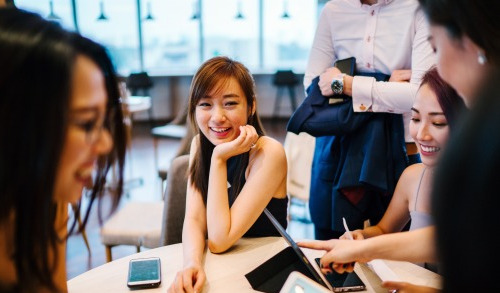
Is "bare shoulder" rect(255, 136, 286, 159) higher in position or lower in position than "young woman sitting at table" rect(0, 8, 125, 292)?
lower

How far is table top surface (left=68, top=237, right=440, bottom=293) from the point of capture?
148 cm

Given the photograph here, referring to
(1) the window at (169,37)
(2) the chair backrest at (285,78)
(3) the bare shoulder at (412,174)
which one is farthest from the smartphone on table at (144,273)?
(1) the window at (169,37)

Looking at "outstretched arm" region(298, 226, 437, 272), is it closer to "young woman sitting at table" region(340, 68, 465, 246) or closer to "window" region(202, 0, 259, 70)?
"young woman sitting at table" region(340, 68, 465, 246)

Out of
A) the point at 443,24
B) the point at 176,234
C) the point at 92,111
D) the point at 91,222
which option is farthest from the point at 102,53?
the point at 91,222

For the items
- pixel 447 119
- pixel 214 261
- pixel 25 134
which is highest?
pixel 25 134

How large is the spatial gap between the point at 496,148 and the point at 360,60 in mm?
1657

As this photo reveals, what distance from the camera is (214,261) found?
1.67 m

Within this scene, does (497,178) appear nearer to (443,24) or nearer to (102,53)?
(443,24)

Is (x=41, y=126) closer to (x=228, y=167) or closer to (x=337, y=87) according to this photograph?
(x=228, y=167)

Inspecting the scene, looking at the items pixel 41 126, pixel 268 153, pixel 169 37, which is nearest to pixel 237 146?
pixel 268 153

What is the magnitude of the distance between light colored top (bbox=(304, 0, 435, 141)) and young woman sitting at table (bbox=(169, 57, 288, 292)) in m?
0.46

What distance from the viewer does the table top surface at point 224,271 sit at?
148 cm

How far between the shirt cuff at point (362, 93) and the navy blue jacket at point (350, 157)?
4cm

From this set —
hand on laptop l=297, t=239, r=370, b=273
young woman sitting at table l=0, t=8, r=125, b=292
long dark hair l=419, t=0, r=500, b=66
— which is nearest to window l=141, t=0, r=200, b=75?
hand on laptop l=297, t=239, r=370, b=273
